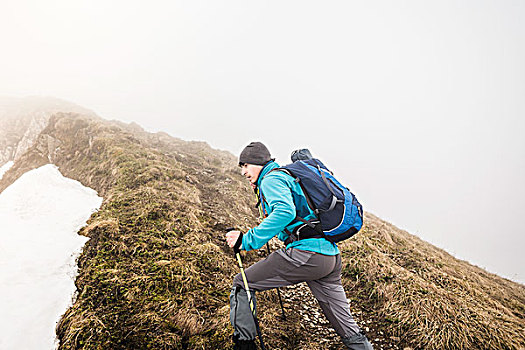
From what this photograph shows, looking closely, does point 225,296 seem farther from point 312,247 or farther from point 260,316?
point 312,247

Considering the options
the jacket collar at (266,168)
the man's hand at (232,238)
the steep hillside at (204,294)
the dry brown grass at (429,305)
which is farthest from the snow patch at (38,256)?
the dry brown grass at (429,305)

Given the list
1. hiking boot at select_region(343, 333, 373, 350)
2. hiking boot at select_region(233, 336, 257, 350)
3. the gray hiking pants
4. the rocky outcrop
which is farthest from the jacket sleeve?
the rocky outcrop

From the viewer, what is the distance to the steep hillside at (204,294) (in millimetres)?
4098

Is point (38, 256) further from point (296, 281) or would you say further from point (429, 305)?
point (429, 305)

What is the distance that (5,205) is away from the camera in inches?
316

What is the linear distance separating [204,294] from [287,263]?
2.94 meters

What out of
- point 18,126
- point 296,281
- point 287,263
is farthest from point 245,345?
point 18,126

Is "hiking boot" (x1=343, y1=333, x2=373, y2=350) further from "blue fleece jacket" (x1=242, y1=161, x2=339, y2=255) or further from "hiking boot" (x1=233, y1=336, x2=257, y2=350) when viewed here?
"hiking boot" (x1=233, y1=336, x2=257, y2=350)

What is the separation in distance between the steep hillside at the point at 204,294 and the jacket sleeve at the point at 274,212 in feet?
7.92

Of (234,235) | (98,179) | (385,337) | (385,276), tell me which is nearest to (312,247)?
(234,235)

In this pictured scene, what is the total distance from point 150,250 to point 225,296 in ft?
8.16

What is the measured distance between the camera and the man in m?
3.05

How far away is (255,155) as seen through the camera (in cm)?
364

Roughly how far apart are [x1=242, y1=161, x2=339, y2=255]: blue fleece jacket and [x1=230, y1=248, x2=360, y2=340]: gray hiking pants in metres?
0.13
